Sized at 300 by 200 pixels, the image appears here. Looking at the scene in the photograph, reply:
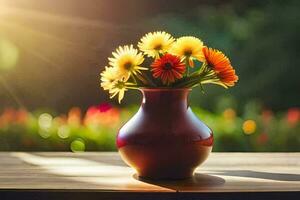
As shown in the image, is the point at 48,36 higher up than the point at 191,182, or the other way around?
the point at 48,36

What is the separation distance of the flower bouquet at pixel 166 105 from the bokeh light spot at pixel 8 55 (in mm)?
1077

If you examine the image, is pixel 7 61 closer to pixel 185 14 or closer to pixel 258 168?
pixel 185 14

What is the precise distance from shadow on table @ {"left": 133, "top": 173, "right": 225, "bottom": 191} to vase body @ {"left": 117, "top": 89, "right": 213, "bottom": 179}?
Answer: 0.02 meters

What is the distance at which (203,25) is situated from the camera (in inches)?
105

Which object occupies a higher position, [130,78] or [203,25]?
[203,25]

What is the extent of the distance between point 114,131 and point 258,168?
882 mm

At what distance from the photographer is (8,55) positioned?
2641 millimetres

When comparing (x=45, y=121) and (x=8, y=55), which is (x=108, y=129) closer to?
(x=45, y=121)

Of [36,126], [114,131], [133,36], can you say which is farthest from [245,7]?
[36,126]

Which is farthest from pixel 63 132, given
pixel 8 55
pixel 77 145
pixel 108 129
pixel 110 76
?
pixel 110 76

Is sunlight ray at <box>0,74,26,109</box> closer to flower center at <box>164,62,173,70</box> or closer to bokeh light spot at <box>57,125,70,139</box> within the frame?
bokeh light spot at <box>57,125,70,139</box>

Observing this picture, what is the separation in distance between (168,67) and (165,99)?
98 mm

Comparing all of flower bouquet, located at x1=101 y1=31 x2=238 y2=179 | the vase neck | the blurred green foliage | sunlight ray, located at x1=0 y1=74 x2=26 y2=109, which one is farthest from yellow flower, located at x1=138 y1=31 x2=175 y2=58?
sunlight ray, located at x1=0 y1=74 x2=26 y2=109

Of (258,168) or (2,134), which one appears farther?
(2,134)
